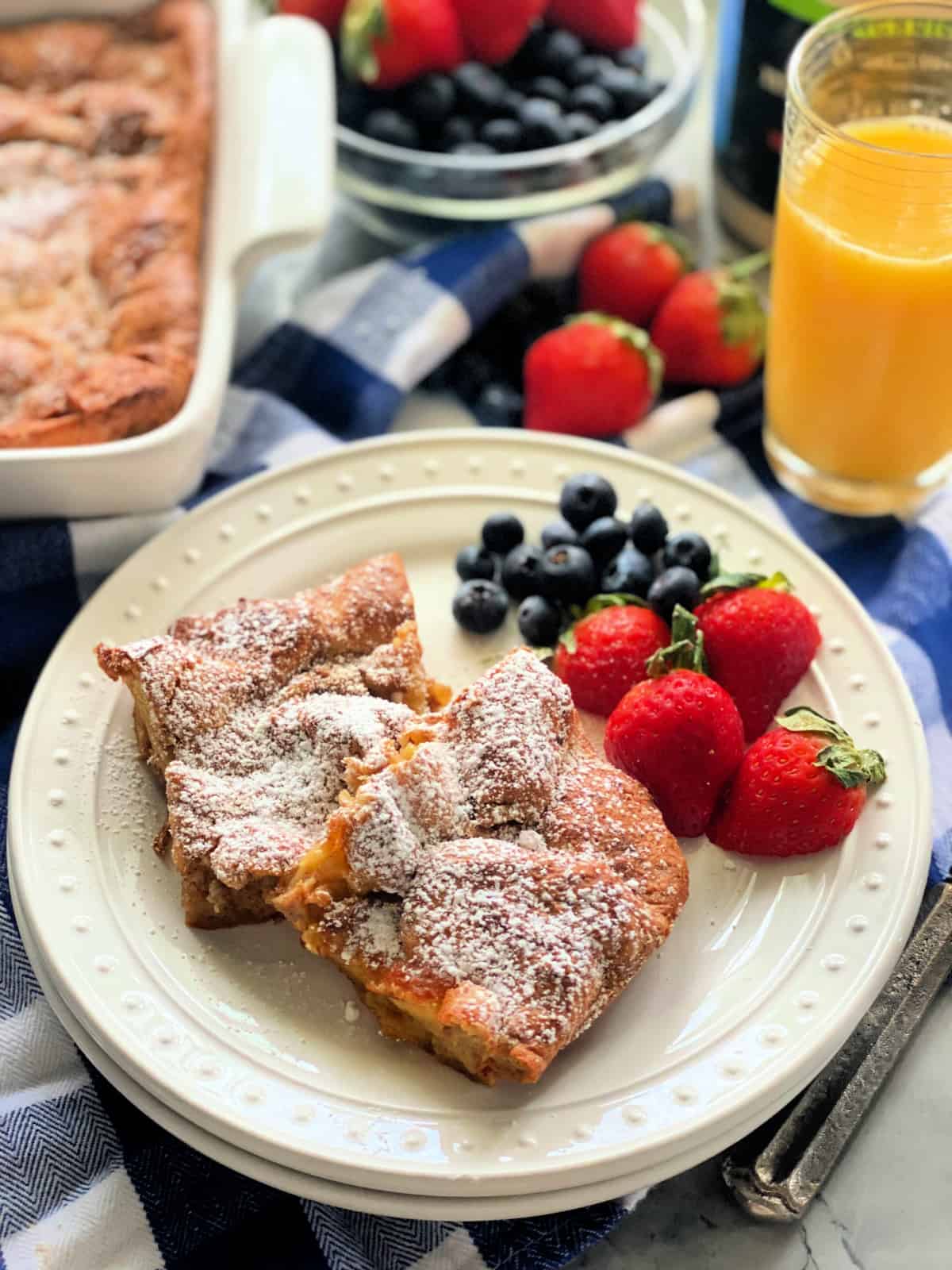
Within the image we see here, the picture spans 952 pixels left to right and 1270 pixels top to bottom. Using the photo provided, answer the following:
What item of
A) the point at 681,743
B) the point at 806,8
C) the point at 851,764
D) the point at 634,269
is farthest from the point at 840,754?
the point at 806,8

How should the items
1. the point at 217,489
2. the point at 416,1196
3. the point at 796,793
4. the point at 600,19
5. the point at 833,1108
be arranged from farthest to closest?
the point at 600,19 < the point at 217,489 < the point at 796,793 < the point at 833,1108 < the point at 416,1196

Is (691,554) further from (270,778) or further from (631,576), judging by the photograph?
(270,778)

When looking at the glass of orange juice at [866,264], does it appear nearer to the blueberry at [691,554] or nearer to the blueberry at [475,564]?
the blueberry at [691,554]

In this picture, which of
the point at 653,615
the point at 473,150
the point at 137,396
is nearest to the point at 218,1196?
the point at 653,615

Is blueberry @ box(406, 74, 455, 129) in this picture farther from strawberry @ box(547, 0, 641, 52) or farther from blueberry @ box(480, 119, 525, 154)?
strawberry @ box(547, 0, 641, 52)

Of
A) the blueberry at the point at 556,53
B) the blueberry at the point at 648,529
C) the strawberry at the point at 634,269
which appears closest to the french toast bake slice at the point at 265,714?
the blueberry at the point at 648,529

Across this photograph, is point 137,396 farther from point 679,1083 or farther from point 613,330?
point 679,1083

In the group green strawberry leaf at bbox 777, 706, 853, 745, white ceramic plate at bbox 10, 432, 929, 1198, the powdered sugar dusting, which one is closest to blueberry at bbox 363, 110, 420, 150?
white ceramic plate at bbox 10, 432, 929, 1198
